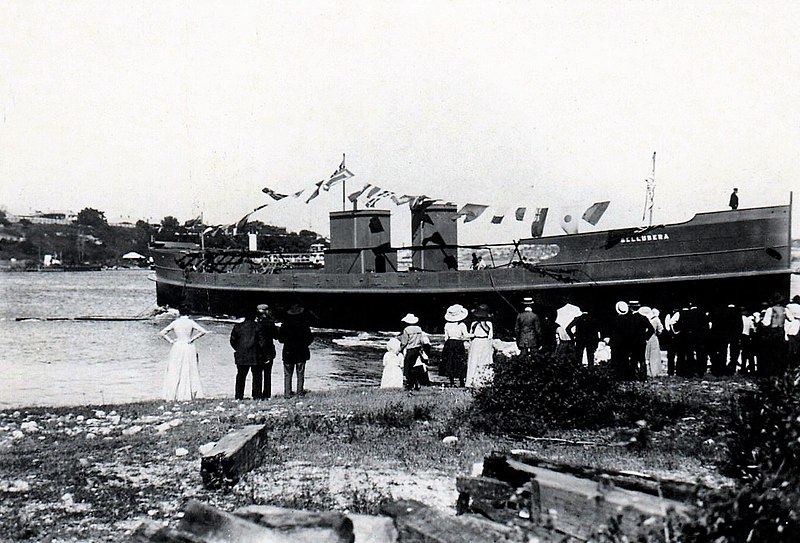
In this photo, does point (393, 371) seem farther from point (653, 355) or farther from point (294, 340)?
point (653, 355)

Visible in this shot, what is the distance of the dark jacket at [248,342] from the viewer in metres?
11.1

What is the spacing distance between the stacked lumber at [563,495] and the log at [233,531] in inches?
43.4

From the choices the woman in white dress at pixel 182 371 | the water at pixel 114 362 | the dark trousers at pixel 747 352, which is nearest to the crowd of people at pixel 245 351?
the woman in white dress at pixel 182 371

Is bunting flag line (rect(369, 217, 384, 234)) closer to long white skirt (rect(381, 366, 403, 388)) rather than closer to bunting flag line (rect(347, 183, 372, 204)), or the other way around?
bunting flag line (rect(347, 183, 372, 204))

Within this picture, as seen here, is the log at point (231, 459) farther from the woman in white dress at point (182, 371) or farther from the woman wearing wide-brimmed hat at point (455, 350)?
the woman wearing wide-brimmed hat at point (455, 350)

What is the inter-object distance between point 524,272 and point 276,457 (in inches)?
711

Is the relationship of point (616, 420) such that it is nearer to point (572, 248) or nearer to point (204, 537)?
point (204, 537)

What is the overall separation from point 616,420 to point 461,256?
20.6 m

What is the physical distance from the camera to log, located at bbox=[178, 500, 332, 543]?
156 inches

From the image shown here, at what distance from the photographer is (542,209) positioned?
68.6ft

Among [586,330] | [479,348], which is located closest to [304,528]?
[479,348]

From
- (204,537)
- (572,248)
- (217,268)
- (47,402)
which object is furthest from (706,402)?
(217,268)

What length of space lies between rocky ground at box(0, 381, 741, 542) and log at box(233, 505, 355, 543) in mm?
817

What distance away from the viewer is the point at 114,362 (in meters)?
21.1
